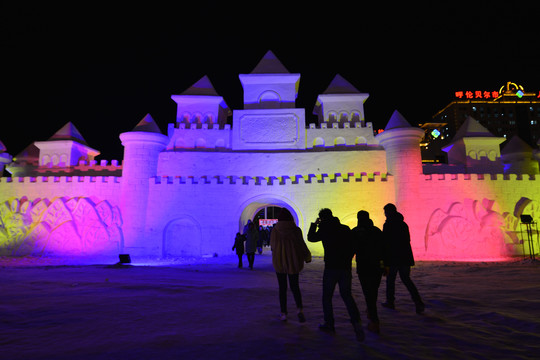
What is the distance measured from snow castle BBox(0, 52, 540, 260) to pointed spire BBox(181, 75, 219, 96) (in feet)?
9.38

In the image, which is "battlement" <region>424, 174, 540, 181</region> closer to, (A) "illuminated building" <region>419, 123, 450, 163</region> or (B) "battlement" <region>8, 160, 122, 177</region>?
(B) "battlement" <region>8, 160, 122, 177</region>

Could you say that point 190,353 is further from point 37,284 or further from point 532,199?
point 532,199

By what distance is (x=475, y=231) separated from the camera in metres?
15.2

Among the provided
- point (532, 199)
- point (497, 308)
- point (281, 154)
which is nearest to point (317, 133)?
point (281, 154)

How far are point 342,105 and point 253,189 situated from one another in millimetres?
9703

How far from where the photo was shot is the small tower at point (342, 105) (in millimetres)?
21328

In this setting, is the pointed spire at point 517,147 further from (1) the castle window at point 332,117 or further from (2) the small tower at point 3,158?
(2) the small tower at point 3,158

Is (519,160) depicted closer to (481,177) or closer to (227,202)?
(481,177)

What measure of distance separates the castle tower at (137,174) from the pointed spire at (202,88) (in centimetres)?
462

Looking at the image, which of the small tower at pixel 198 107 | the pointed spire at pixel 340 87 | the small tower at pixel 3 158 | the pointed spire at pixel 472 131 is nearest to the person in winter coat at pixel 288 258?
the small tower at pixel 198 107

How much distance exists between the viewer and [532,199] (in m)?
15.5

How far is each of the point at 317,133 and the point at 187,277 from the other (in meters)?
13.4

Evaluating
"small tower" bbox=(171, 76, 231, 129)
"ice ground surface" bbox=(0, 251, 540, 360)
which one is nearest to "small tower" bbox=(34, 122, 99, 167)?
"small tower" bbox=(171, 76, 231, 129)

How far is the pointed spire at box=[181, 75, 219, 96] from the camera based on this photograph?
21.3m
